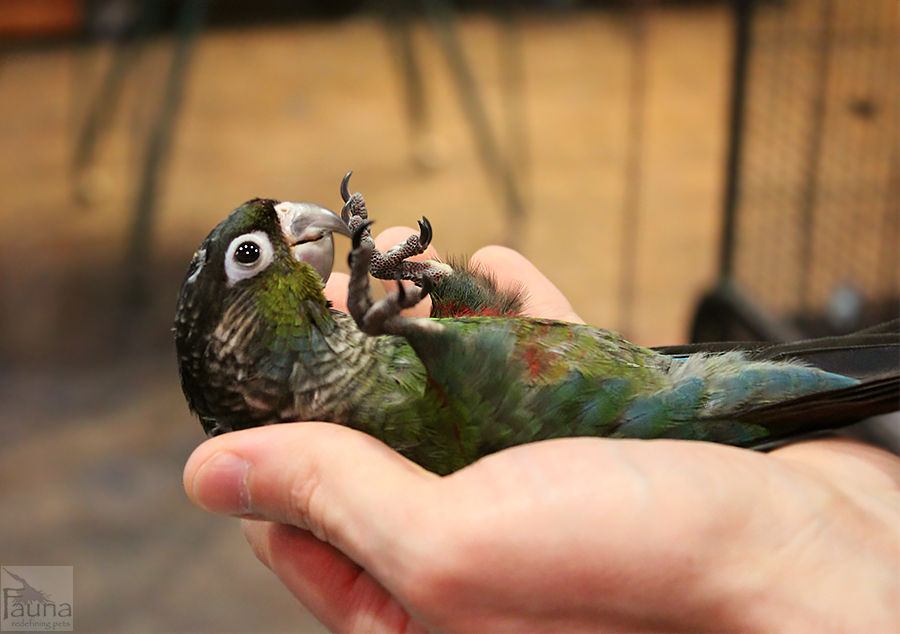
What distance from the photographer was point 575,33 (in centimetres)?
446

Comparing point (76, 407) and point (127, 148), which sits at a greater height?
point (127, 148)

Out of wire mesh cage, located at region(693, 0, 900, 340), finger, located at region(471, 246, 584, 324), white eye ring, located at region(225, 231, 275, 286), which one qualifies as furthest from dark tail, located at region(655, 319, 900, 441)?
wire mesh cage, located at region(693, 0, 900, 340)

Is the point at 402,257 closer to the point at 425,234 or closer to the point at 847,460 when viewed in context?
the point at 425,234

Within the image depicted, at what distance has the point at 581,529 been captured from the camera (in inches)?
29.0

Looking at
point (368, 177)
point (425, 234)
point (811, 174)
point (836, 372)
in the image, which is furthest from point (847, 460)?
point (368, 177)

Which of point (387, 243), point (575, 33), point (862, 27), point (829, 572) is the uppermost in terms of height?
point (575, 33)

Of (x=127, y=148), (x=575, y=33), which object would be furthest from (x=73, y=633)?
(x=575, y=33)

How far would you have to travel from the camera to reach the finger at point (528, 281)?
1241mm

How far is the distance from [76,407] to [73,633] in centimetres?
93

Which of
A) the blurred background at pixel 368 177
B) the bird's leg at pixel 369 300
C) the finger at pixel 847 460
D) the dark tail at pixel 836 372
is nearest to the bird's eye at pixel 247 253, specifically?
the bird's leg at pixel 369 300

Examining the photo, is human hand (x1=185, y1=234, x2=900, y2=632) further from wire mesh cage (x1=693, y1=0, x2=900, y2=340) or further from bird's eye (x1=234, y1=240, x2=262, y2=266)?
wire mesh cage (x1=693, y1=0, x2=900, y2=340)

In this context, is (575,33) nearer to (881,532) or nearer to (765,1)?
(765,1)

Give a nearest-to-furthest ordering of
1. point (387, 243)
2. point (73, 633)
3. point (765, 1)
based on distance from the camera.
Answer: point (387, 243)
point (73, 633)
point (765, 1)

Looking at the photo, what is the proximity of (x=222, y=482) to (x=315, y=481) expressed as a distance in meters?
0.12
